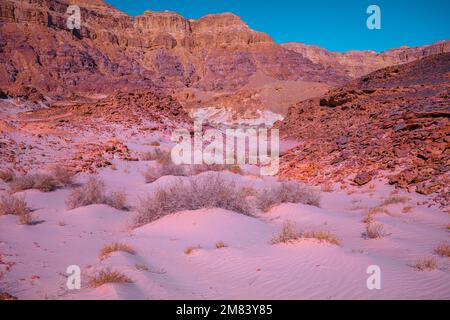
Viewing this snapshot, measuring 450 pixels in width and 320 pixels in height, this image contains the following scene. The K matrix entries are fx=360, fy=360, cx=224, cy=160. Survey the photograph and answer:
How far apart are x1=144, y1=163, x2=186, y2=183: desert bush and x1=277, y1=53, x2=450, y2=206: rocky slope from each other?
→ 15.8 ft

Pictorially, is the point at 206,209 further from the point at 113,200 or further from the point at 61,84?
the point at 61,84

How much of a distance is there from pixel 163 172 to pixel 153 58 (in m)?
113

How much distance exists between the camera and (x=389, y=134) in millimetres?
14891

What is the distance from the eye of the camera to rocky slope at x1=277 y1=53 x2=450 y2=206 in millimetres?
11156

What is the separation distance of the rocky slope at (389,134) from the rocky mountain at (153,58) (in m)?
24.7

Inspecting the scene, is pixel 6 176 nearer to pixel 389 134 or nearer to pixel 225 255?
pixel 225 255

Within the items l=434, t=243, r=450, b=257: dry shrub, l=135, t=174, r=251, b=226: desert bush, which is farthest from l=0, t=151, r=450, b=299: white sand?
l=135, t=174, r=251, b=226: desert bush

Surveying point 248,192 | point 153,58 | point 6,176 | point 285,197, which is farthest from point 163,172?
point 153,58

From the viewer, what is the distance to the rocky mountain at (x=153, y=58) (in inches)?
3236

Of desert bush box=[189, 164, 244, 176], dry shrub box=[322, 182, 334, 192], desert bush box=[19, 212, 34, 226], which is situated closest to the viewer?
desert bush box=[19, 212, 34, 226]

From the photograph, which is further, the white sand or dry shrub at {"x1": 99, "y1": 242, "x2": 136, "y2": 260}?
dry shrub at {"x1": 99, "y1": 242, "x2": 136, "y2": 260}

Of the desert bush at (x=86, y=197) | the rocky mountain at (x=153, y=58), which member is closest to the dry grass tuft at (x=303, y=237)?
the desert bush at (x=86, y=197)

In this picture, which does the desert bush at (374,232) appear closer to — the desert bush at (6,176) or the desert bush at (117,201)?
the desert bush at (117,201)

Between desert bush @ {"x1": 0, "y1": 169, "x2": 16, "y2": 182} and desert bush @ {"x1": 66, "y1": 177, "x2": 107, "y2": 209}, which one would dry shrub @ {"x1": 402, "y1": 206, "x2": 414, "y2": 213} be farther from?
desert bush @ {"x1": 0, "y1": 169, "x2": 16, "y2": 182}
